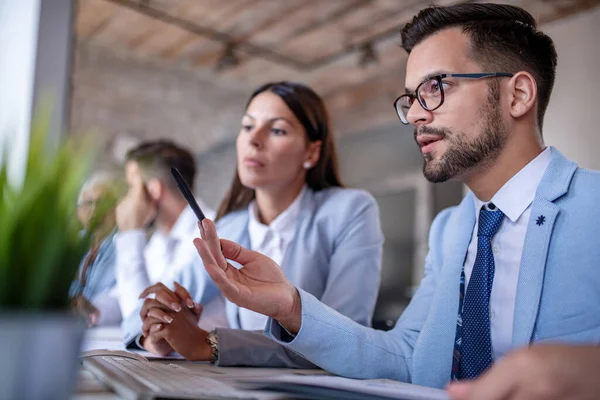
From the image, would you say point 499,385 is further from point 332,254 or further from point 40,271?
point 332,254

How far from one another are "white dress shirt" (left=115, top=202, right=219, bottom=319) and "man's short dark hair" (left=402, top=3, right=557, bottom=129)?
1.03 metres

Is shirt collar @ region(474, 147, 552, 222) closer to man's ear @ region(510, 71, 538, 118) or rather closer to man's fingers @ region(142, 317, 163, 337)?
man's ear @ region(510, 71, 538, 118)

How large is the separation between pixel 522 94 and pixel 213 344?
2.86ft

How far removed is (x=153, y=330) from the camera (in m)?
1.25

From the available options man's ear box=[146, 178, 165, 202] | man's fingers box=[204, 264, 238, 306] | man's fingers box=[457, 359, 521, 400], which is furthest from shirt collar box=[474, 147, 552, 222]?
man's ear box=[146, 178, 165, 202]

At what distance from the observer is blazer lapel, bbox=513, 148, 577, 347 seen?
39.2 inches

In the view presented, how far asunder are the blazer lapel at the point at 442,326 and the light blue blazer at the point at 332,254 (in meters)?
0.33

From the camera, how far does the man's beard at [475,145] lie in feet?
3.91

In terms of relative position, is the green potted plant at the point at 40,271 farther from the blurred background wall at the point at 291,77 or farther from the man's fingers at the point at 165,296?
the blurred background wall at the point at 291,77

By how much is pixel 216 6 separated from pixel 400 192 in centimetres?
257

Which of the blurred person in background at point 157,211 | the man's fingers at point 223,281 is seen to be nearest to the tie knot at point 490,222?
the man's fingers at point 223,281

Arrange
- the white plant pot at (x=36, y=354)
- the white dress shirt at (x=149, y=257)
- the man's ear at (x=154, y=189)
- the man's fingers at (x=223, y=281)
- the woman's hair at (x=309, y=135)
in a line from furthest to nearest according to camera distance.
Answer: the man's ear at (x=154, y=189) → the white dress shirt at (x=149, y=257) → the woman's hair at (x=309, y=135) → the man's fingers at (x=223, y=281) → the white plant pot at (x=36, y=354)

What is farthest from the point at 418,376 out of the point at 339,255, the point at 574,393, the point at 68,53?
the point at 68,53

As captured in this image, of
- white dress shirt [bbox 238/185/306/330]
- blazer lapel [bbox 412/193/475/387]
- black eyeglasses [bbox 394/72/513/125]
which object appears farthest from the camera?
white dress shirt [bbox 238/185/306/330]
